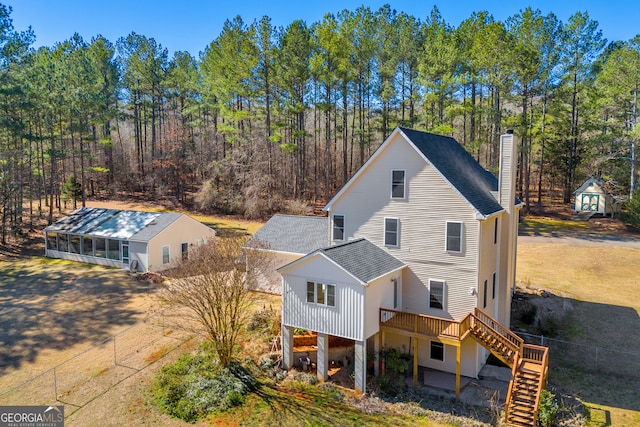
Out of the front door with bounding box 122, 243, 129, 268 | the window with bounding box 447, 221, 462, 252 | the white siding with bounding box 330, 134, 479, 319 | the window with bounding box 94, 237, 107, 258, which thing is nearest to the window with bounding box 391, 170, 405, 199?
the white siding with bounding box 330, 134, 479, 319

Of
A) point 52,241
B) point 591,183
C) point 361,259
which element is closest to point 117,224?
point 52,241

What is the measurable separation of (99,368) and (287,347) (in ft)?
23.5

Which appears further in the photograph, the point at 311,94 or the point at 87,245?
the point at 311,94

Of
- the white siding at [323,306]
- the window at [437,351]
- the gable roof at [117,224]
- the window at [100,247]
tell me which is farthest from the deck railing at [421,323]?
the window at [100,247]

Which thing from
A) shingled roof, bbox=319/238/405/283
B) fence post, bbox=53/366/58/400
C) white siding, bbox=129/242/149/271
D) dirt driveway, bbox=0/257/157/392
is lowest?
fence post, bbox=53/366/58/400

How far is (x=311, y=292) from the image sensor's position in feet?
53.4

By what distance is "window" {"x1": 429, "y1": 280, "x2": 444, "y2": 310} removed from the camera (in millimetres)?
17016

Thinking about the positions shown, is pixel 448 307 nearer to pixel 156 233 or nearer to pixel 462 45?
pixel 156 233

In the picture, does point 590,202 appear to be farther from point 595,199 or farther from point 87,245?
point 87,245

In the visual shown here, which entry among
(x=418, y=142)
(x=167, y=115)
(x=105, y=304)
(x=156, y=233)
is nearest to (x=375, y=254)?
(x=418, y=142)

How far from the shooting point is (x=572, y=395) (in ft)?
50.2

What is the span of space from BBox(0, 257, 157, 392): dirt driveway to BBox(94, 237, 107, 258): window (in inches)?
43.8

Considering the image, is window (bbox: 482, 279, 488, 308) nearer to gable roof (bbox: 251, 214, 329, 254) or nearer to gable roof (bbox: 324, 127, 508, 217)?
gable roof (bbox: 324, 127, 508, 217)

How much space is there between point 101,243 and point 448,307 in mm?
25135
